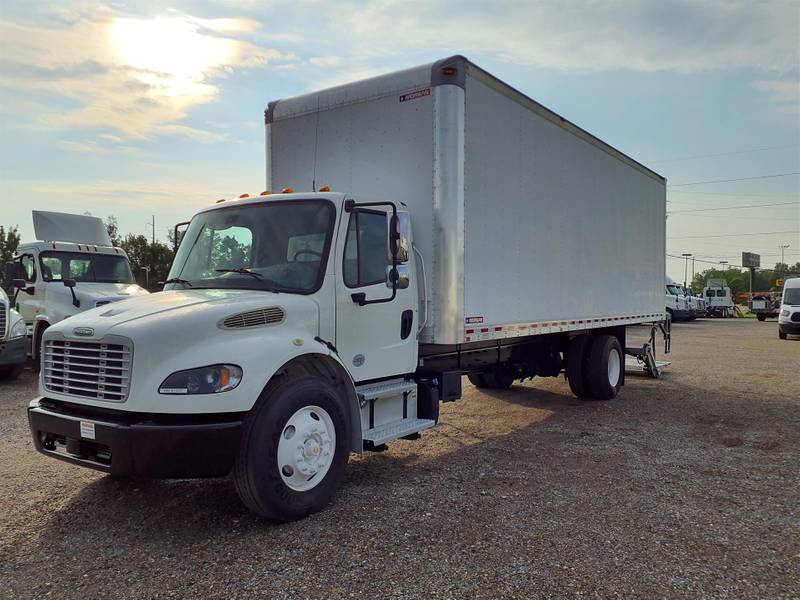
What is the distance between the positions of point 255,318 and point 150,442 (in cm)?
109

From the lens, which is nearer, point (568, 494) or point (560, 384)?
point (568, 494)

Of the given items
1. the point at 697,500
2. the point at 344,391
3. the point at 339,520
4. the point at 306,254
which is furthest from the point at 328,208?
the point at 697,500

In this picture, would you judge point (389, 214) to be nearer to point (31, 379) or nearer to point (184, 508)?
point (184, 508)

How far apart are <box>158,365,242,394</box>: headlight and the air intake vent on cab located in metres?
0.33

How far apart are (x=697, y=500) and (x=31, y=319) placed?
1270 centimetres

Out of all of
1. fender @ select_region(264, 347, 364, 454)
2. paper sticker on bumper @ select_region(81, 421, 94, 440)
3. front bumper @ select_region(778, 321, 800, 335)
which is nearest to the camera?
paper sticker on bumper @ select_region(81, 421, 94, 440)

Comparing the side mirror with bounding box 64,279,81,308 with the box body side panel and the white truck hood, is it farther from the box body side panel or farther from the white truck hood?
the box body side panel

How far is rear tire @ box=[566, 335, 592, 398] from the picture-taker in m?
9.69

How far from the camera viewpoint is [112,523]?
14.8 feet

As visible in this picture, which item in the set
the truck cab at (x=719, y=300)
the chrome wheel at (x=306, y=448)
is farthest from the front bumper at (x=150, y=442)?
the truck cab at (x=719, y=300)

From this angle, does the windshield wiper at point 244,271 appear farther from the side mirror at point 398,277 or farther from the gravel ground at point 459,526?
the gravel ground at point 459,526

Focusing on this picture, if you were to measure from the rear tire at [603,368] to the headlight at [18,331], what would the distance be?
1020 centimetres

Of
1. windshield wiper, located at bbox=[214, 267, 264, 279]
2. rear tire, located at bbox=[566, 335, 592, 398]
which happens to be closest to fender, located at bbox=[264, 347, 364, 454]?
windshield wiper, located at bbox=[214, 267, 264, 279]

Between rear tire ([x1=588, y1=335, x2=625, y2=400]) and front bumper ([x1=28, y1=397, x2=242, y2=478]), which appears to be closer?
front bumper ([x1=28, y1=397, x2=242, y2=478])
